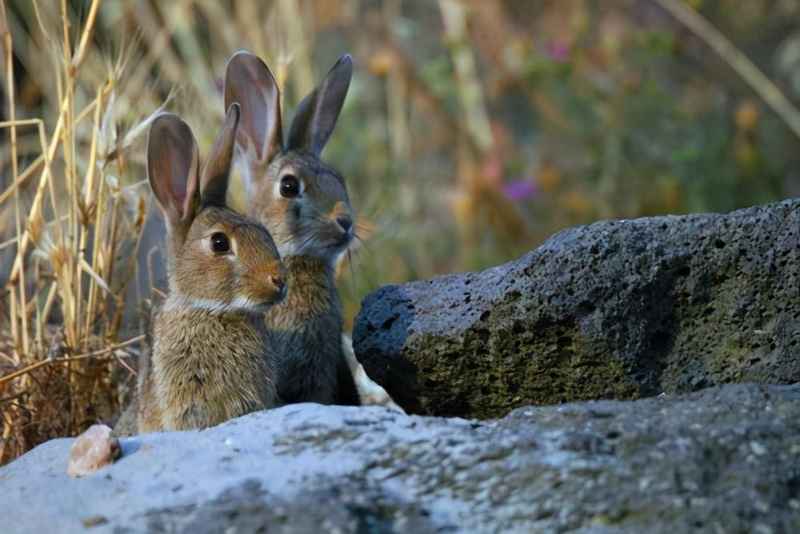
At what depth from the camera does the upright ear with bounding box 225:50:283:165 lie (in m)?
4.86

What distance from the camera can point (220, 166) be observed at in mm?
4316

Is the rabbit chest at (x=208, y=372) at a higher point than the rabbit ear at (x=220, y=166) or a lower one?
lower

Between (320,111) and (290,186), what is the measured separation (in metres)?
0.42

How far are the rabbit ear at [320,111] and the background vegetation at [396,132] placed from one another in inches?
21.8

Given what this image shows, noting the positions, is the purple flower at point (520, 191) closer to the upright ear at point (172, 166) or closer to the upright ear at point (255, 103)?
the upright ear at point (255, 103)

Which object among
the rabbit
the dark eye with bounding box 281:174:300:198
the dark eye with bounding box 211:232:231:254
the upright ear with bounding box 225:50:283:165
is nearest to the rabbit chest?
the dark eye with bounding box 211:232:231:254

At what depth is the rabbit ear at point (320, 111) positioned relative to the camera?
4.96 metres

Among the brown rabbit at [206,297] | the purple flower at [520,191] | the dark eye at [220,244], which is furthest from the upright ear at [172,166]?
the purple flower at [520,191]

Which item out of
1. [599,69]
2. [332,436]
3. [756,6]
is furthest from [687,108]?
[332,436]

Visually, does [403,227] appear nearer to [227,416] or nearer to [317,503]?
[227,416]

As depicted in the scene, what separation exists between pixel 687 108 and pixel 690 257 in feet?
17.6

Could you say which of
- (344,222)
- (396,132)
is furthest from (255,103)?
(396,132)

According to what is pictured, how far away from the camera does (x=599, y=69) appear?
930 cm

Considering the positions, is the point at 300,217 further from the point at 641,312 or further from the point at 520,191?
the point at 520,191
